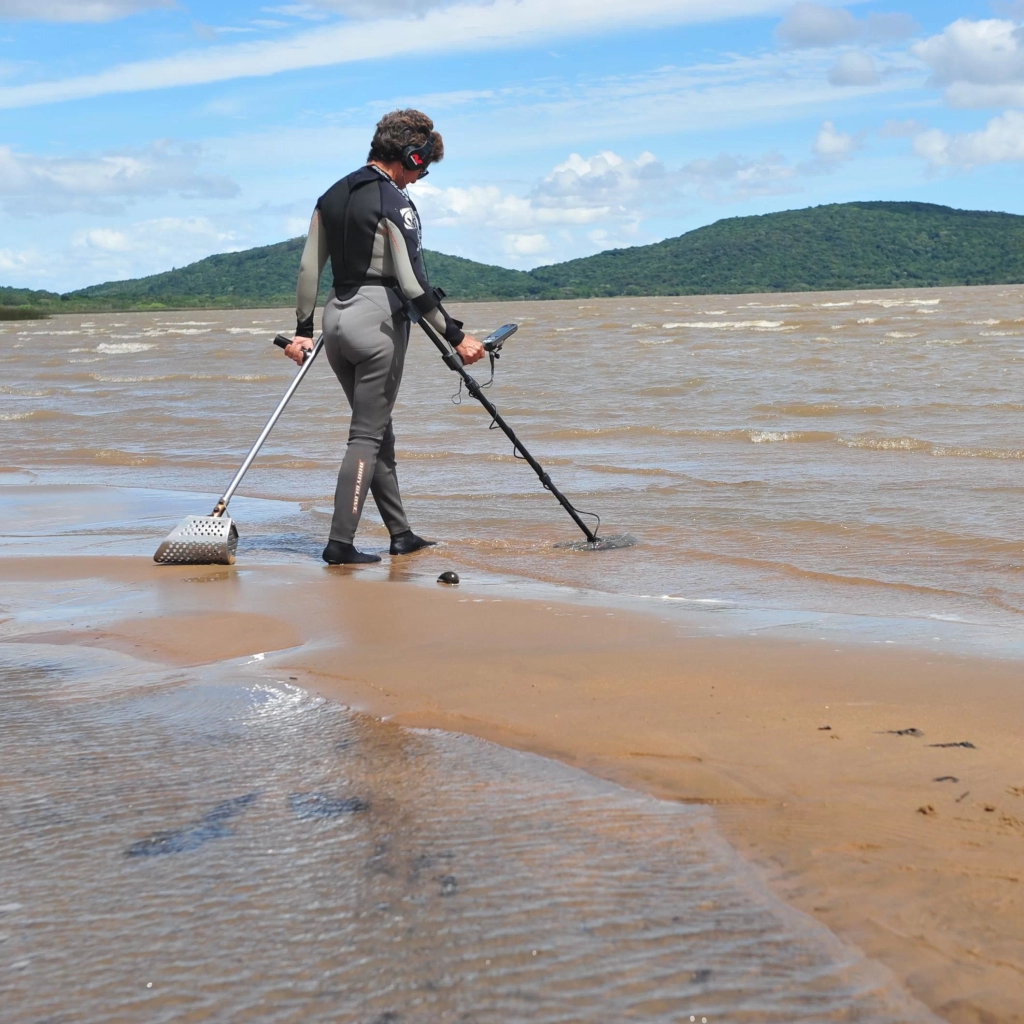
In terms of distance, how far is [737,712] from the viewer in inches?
148

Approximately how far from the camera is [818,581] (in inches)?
246

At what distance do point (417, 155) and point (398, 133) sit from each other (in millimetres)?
139

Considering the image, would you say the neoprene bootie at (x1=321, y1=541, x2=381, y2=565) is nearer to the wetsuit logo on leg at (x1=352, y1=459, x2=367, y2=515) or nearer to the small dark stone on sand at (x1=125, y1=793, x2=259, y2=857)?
the wetsuit logo on leg at (x1=352, y1=459, x2=367, y2=515)

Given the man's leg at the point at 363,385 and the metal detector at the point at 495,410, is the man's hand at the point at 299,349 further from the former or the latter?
the metal detector at the point at 495,410

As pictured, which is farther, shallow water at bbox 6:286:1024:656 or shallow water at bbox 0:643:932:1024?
shallow water at bbox 6:286:1024:656

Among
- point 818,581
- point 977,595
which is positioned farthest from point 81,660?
point 977,595

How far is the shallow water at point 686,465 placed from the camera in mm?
6297

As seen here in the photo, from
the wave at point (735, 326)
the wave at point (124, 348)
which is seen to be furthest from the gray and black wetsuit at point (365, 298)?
the wave at point (735, 326)

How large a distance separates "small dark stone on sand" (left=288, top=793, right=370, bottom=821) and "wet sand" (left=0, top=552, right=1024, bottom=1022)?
1.99ft

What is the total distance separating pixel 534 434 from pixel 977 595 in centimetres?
822

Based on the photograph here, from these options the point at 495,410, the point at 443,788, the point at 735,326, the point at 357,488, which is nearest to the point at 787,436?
the point at 495,410

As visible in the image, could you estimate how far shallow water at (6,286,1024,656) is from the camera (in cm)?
630

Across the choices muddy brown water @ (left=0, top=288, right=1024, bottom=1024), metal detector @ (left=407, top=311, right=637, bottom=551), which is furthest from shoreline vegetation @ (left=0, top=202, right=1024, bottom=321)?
metal detector @ (left=407, top=311, right=637, bottom=551)

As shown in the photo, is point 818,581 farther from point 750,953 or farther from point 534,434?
point 534,434
